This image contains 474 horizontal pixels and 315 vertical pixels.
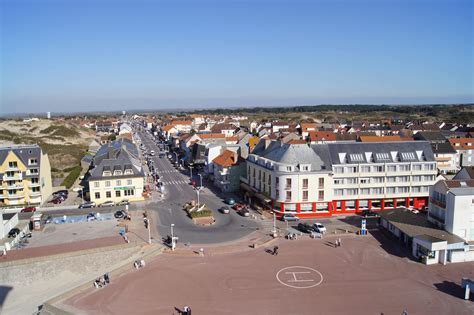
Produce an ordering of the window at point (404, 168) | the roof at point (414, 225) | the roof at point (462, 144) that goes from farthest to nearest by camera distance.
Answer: the roof at point (462, 144)
the window at point (404, 168)
the roof at point (414, 225)

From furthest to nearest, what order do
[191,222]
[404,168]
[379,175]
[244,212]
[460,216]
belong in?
[404,168], [379,175], [244,212], [191,222], [460,216]

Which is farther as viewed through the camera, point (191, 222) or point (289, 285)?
point (191, 222)

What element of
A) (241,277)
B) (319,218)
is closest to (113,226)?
(241,277)

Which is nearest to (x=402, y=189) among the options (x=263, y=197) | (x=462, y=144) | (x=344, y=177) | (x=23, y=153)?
(x=344, y=177)

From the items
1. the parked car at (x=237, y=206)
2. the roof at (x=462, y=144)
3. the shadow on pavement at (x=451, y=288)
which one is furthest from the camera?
the roof at (x=462, y=144)

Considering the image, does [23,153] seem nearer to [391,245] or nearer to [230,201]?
[230,201]

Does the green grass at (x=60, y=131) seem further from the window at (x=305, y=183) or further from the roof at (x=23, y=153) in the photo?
the window at (x=305, y=183)

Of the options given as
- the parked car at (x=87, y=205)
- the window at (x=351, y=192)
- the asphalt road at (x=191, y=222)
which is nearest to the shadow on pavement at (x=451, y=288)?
the window at (x=351, y=192)
